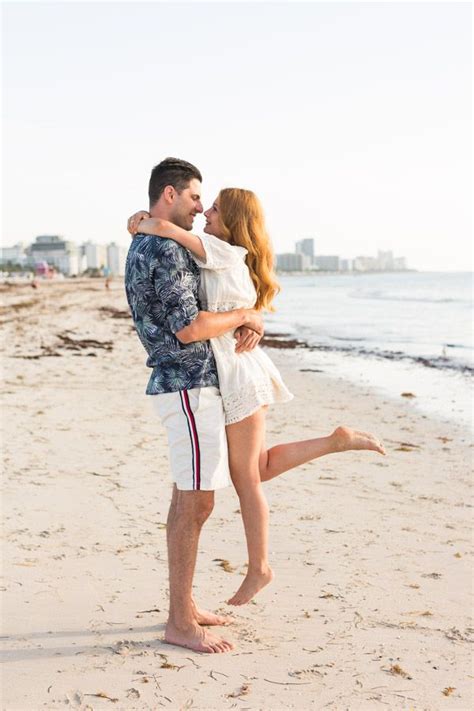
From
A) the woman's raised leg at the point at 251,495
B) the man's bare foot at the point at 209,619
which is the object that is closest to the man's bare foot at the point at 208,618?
the man's bare foot at the point at 209,619

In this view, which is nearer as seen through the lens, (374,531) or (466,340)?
(374,531)

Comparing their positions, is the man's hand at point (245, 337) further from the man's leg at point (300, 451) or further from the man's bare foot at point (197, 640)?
the man's bare foot at point (197, 640)

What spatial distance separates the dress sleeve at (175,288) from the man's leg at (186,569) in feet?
2.46

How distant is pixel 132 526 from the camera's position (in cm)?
498

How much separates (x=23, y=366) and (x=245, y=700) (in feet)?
32.8

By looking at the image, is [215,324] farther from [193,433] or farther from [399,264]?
[399,264]

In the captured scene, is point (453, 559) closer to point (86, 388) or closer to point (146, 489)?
point (146, 489)

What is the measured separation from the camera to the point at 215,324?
3.30 meters

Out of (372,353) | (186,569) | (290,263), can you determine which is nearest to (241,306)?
(186,569)

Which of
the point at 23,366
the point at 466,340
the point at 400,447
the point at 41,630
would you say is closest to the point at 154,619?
the point at 41,630

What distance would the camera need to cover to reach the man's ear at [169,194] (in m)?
3.39

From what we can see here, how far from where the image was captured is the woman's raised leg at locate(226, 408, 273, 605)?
345cm

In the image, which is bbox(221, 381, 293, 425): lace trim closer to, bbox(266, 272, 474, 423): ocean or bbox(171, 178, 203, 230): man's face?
bbox(171, 178, 203, 230): man's face

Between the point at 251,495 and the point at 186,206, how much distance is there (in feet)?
4.13
